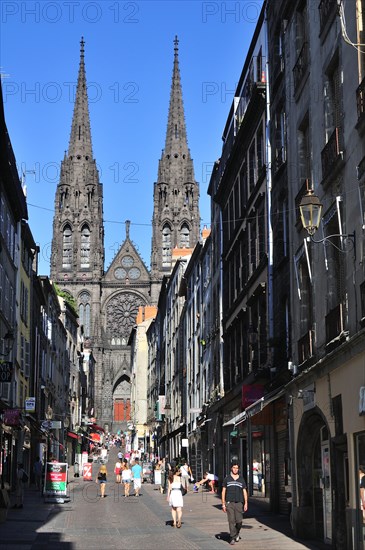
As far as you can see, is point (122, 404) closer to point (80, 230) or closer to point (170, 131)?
point (80, 230)

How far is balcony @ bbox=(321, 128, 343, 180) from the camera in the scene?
16.1 m

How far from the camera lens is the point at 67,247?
13500 cm

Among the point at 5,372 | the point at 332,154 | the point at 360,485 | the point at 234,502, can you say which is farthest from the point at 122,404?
the point at 360,485

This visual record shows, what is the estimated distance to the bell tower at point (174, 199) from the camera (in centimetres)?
13338

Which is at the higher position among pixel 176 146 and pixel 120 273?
pixel 176 146

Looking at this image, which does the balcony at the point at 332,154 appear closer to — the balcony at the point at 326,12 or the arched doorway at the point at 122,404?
the balcony at the point at 326,12

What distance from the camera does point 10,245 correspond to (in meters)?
36.3

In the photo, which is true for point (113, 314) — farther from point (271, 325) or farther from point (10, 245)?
point (271, 325)

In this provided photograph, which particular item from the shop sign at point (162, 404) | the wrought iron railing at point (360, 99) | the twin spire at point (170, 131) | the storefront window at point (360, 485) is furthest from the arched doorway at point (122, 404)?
the wrought iron railing at point (360, 99)

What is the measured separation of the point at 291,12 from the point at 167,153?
118 m

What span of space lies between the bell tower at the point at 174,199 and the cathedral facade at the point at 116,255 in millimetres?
146

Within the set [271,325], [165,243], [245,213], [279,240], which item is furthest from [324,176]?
[165,243]

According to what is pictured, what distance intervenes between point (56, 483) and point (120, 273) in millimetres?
105794

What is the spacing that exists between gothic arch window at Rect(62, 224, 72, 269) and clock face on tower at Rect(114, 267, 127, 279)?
7010 mm
